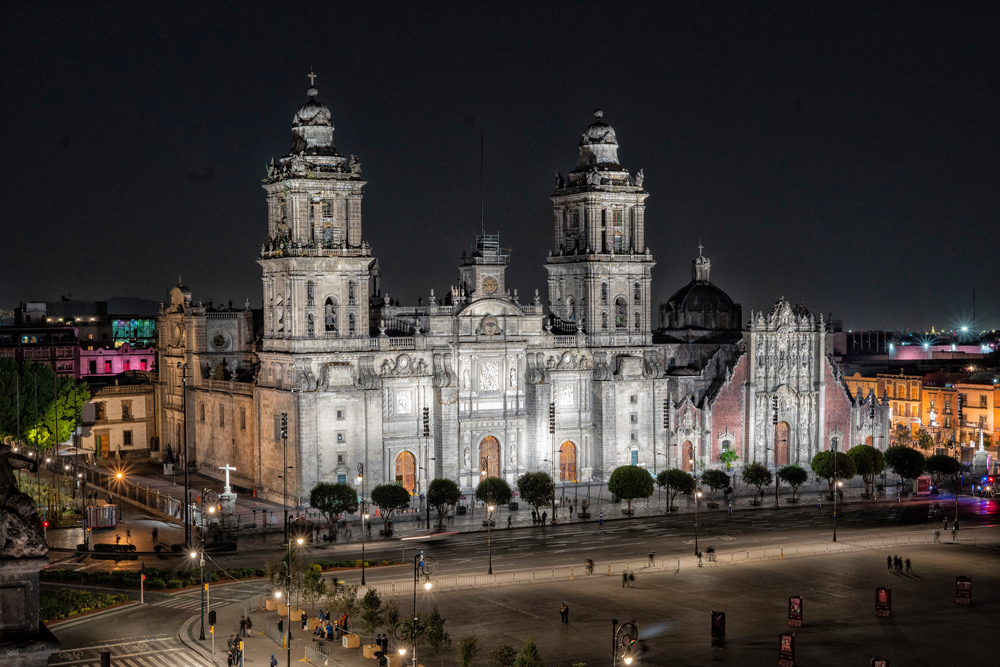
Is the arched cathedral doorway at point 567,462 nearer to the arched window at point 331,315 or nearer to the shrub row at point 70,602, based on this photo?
the arched window at point 331,315

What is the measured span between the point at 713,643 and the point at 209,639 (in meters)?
23.7

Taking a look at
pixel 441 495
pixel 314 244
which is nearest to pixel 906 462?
pixel 441 495

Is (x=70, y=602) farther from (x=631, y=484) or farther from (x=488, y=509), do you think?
(x=631, y=484)

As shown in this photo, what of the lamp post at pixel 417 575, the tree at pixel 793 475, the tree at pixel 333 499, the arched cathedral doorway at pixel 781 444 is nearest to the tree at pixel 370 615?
the lamp post at pixel 417 575

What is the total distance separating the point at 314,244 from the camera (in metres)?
99.0

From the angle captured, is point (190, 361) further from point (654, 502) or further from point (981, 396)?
point (981, 396)

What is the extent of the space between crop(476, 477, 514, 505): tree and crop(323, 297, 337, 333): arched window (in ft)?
60.1

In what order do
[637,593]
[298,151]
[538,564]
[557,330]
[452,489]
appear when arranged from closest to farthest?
1. [637,593]
2. [538,564]
3. [452,489]
4. [298,151]
5. [557,330]

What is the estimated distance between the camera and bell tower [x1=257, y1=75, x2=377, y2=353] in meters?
98.7

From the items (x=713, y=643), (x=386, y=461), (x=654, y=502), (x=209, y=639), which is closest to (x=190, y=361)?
(x=386, y=461)

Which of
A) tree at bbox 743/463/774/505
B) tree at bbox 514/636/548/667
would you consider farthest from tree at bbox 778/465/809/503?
tree at bbox 514/636/548/667

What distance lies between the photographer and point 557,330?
113500mm

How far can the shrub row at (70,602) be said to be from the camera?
62438 millimetres

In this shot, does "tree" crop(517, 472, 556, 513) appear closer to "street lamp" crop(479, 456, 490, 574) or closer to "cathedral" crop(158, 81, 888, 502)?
"street lamp" crop(479, 456, 490, 574)
